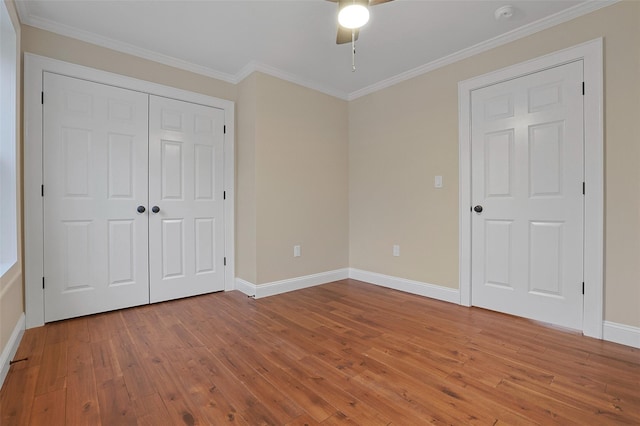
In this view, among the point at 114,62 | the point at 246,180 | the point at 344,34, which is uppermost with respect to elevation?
the point at 114,62

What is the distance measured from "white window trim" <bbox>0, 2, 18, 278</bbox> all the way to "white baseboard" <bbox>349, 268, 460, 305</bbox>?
3.30m

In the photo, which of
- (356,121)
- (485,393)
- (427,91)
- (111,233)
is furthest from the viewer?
(356,121)

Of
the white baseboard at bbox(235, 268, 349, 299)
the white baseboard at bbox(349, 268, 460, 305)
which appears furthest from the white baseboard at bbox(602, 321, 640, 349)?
the white baseboard at bbox(235, 268, 349, 299)

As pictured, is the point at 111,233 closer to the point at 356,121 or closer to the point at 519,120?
the point at 356,121

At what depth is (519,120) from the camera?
264 centimetres

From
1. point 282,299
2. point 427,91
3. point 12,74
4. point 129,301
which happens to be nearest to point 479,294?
point 282,299

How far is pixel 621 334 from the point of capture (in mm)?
2152

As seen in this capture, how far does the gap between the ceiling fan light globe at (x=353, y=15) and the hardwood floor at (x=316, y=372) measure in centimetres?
203

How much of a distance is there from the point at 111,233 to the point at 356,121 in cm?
306

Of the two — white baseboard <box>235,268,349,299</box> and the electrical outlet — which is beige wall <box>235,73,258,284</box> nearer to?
white baseboard <box>235,268,349,299</box>

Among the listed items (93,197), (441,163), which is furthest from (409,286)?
(93,197)

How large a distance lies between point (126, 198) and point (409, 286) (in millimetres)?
3044

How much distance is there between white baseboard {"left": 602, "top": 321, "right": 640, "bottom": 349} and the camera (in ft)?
6.88

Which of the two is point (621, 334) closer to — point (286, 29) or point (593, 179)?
point (593, 179)
